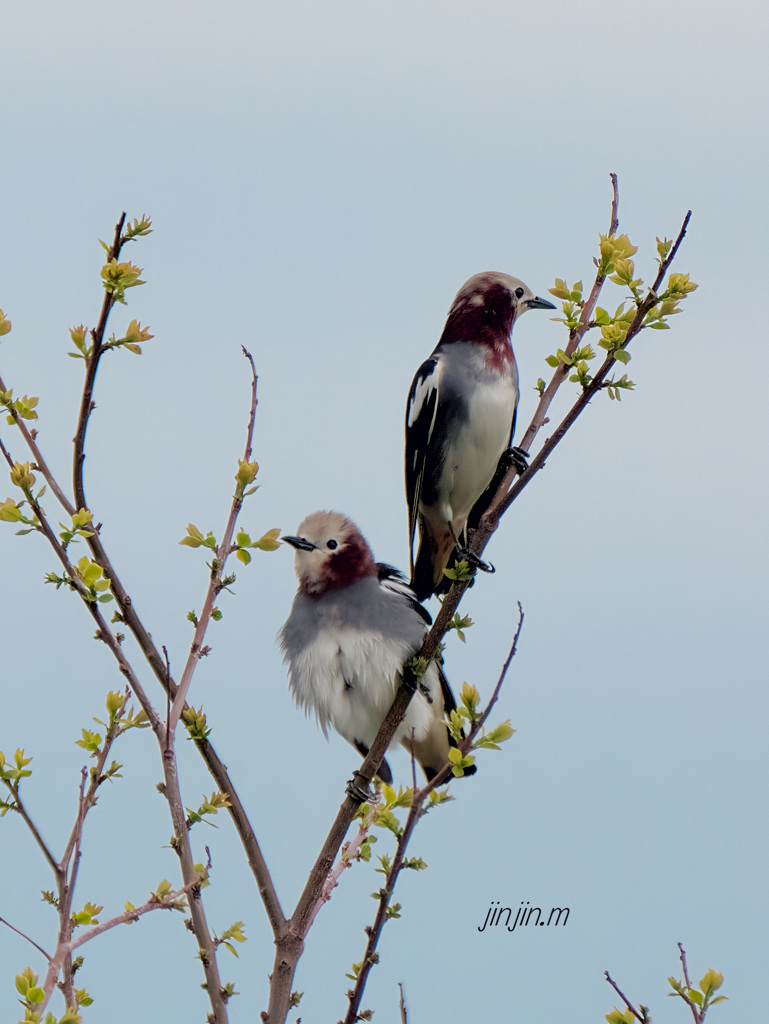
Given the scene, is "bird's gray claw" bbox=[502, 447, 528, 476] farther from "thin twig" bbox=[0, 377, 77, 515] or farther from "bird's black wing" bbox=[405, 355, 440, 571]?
"thin twig" bbox=[0, 377, 77, 515]

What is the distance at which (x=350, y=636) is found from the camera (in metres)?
3.31

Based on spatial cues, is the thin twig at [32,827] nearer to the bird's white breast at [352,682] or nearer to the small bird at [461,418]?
the bird's white breast at [352,682]

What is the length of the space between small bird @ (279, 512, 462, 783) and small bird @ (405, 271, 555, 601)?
1.63 feet

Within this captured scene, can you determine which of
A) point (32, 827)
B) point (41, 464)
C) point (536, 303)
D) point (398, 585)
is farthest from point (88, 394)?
point (536, 303)

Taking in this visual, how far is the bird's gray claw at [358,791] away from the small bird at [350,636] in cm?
47

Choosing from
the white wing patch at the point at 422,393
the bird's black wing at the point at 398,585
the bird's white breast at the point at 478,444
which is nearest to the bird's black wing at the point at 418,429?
the white wing patch at the point at 422,393

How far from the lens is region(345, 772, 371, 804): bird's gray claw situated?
2715mm

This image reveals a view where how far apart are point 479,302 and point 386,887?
269 centimetres

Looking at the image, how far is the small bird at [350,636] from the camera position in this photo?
3.27 m

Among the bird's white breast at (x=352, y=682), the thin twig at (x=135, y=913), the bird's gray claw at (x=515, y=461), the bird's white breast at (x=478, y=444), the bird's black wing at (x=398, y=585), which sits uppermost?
the bird's white breast at (x=478, y=444)

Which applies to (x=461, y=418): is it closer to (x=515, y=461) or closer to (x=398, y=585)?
(x=515, y=461)

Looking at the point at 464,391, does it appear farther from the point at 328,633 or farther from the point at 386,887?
the point at 386,887

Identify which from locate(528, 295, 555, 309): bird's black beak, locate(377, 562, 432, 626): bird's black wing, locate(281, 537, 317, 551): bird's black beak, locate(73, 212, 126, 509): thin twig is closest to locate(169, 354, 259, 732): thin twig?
locate(73, 212, 126, 509): thin twig

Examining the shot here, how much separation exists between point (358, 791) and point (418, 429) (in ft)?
5.85
